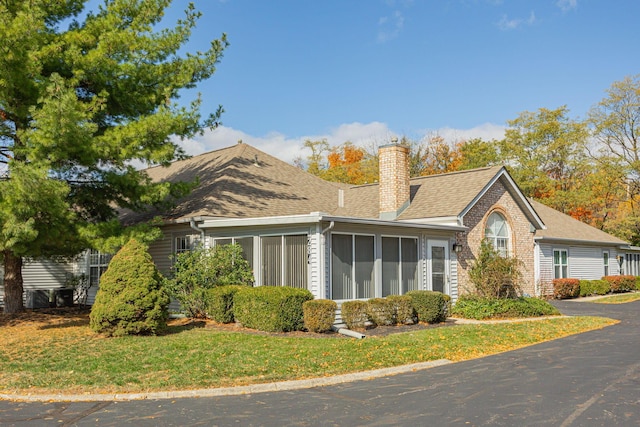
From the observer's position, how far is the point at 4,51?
13.0m

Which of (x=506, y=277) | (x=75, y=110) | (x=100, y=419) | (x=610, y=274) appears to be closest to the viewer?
(x=100, y=419)

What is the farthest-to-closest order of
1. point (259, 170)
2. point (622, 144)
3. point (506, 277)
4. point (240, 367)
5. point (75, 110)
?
point (622, 144), point (259, 170), point (506, 277), point (75, 110), point (240, 367)

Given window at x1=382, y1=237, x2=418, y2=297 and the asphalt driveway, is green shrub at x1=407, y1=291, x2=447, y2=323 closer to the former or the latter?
window at x1=382, y1=237, x2=418, y2=297

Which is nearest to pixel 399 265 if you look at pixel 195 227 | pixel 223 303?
pixel 223 303

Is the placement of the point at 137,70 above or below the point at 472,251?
above

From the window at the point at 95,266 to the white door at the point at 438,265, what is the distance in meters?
12.1

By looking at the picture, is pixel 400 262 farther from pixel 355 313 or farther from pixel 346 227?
pixel 355 313

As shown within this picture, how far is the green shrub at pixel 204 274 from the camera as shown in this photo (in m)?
15.6

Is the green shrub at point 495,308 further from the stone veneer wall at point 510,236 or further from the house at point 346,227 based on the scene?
the stone veneer wall at point 510,236

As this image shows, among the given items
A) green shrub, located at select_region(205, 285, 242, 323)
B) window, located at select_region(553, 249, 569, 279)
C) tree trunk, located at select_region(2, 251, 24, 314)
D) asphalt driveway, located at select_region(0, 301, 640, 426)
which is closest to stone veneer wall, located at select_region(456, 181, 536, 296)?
window, located at select_region(553, 249, 569, 279)

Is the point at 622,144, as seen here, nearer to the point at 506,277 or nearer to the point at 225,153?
the point at 506,277

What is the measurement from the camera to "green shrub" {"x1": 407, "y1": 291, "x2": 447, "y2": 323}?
51.3 feet

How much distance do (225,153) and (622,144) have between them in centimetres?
3338

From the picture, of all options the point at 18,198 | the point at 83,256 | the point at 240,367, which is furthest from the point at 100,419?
the point at 83,256
